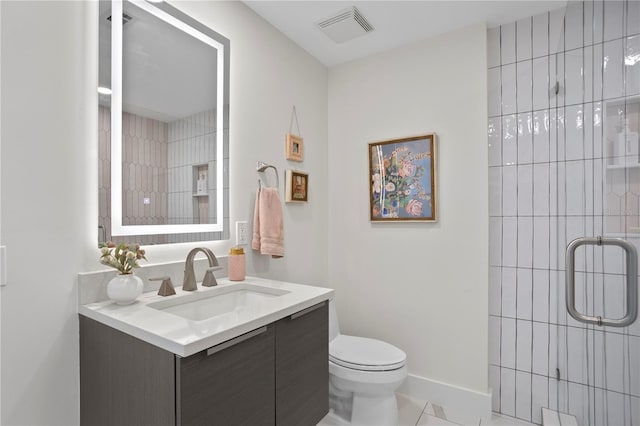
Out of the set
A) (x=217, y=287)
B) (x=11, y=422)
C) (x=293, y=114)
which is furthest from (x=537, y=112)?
(x=11, y=422)

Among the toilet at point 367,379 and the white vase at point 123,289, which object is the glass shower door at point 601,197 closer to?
the toilet at point 367,379

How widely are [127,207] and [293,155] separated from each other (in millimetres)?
1085

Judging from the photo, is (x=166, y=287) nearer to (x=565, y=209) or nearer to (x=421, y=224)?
(x=421, y=224)

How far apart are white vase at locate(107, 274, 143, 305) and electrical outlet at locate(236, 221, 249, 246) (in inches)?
25.4

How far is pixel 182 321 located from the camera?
100cm

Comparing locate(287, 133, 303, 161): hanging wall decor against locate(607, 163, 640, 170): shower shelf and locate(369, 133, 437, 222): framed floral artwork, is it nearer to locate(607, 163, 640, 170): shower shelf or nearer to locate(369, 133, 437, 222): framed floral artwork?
locate(369, 133, 437, 222): framed floral artwork

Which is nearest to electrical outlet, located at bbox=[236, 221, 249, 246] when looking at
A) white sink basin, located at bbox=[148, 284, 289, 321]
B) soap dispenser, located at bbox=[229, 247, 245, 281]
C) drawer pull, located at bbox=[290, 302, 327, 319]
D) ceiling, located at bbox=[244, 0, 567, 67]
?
soap dispenser, located at bbox=[229, 247, 245, 281]

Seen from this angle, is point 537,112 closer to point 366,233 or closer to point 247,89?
point 366,233

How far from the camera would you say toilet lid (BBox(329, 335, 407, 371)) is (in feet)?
5.51

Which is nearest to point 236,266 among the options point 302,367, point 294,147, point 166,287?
point 166,287

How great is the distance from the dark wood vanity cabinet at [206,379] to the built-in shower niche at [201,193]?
2.02 ft

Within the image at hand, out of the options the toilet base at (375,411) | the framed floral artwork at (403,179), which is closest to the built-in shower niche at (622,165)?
the framed floral artwork at (403,179)

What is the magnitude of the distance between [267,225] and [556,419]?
6.26 ft

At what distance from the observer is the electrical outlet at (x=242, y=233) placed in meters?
1.76
